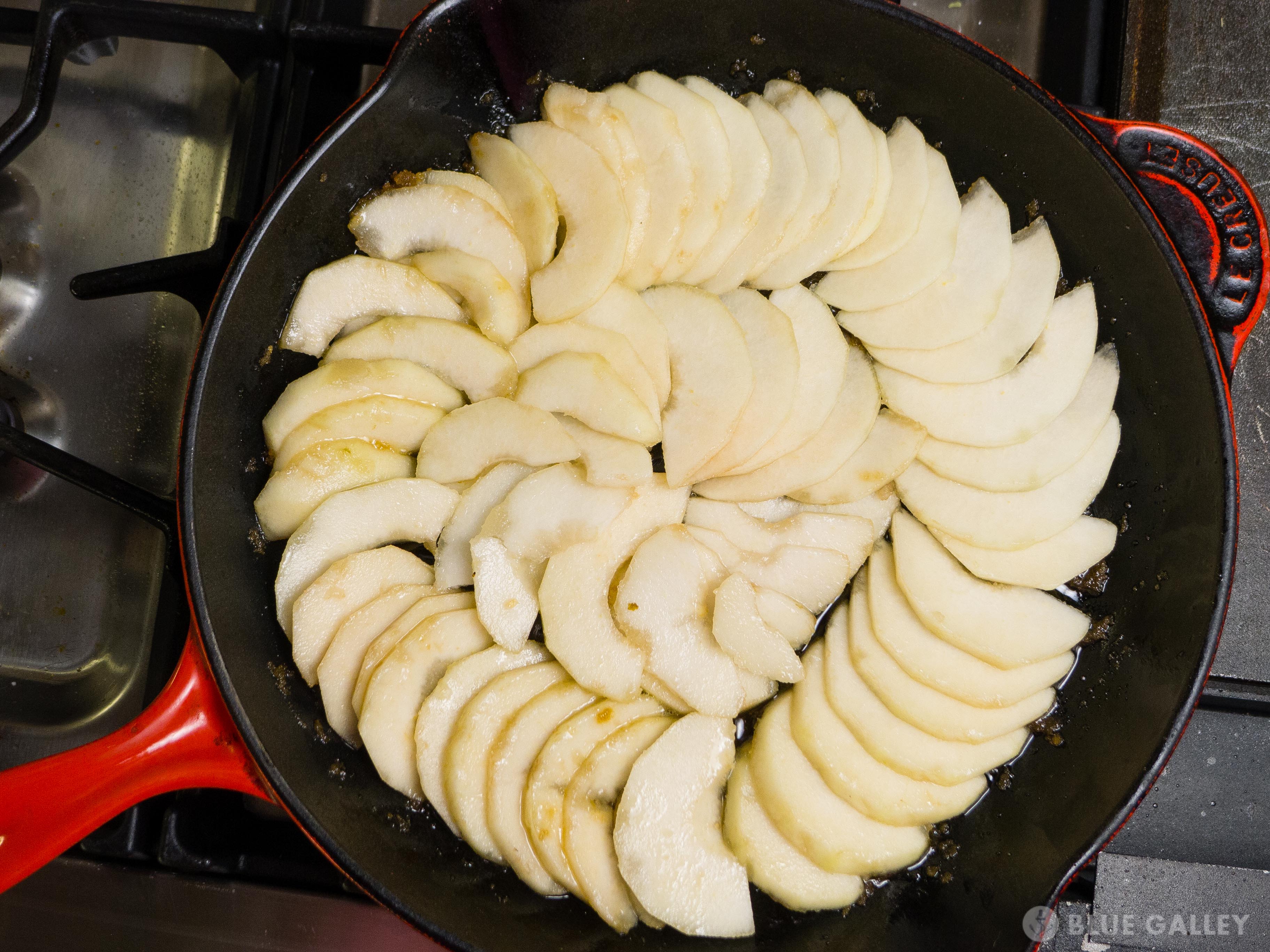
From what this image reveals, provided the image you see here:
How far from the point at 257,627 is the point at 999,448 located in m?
1.33

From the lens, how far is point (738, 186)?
145 cm

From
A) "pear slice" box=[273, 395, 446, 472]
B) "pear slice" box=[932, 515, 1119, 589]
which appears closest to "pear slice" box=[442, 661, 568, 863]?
"pear slice" box=[273, 395, 446, 472]

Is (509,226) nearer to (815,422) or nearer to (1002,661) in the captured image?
(815,422)

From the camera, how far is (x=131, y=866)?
5.06ft

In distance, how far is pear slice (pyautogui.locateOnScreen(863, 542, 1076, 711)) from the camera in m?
1.41

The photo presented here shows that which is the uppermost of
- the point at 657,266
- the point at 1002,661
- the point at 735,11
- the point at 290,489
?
the point at 735,11

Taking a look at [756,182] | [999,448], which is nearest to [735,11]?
[756,182]

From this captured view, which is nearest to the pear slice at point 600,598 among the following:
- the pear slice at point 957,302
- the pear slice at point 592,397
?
the pear slice at point 592,397

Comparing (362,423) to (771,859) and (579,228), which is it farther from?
(771,859)

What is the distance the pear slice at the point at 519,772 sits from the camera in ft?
4.38

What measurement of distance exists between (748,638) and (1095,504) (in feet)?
2.44

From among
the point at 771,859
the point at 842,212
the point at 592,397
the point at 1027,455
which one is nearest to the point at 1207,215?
the point at 1027,455

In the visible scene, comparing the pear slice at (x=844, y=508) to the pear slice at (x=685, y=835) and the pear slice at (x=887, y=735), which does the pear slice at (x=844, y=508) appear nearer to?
the pear slice at (x=887, y=735)

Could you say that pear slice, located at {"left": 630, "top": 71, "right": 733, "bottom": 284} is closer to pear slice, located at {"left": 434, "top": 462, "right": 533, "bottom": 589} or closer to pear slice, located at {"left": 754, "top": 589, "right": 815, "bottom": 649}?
pear slice, located at {"left": 434, "top": 462, "right": 533, "bottom": 589}
